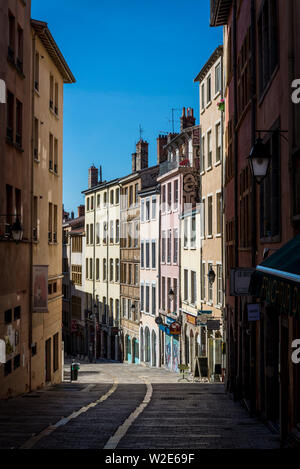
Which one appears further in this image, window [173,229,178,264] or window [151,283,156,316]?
window [151,283,156,316]

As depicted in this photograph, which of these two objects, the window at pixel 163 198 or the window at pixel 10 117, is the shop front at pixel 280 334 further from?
the window at pixel 163 198

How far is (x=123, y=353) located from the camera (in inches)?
2383

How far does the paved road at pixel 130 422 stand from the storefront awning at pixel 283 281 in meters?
2.55

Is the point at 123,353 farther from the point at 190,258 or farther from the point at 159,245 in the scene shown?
the point at 190,258

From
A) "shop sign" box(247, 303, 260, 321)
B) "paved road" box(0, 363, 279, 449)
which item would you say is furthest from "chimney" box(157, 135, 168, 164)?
"shop sign" box(247, 303, 260, 321)

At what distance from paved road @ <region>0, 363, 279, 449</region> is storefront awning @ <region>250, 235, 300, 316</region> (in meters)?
2.55

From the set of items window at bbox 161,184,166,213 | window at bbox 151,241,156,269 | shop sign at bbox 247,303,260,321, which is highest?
window at bbox 161,184,166,213

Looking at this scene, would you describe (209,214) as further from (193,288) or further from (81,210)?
(81,210)

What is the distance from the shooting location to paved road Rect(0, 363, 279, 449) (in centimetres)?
1077

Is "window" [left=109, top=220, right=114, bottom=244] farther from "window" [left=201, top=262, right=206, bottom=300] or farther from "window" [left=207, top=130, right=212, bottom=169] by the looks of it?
"window" [left=207, top=130, right=212, bottom=169]

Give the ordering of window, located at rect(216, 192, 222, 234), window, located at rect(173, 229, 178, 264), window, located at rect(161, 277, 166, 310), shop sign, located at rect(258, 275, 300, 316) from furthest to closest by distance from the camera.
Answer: window, located at rect(161, 277, 166, 310) → window, located at rect(173, 229, 178, 264) → window, located at rect(216, 192, 222, 234) → shop sign, located at rect(258, 275, 300, 316)

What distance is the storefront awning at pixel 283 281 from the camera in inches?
307

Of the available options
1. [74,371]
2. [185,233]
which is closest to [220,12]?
[185,233]

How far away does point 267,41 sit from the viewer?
15664 mm
